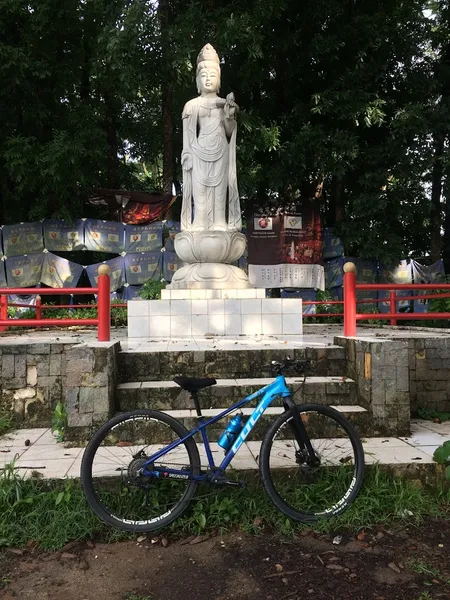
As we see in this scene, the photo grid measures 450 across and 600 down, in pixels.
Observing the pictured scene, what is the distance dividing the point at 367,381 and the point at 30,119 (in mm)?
11982

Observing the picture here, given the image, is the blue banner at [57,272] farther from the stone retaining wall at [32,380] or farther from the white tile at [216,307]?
the stone retaining wall at [32,380]

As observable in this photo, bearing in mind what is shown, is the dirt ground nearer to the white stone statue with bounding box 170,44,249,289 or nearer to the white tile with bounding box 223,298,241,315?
the white tile with bounding box 223,298,241,315

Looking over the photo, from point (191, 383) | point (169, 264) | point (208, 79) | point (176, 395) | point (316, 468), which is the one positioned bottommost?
point (316, 468)

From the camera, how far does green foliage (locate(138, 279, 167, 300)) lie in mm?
11555

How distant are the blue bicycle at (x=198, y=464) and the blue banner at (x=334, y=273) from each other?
10252mm

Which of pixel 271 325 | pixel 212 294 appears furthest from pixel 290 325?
pixel 212 294

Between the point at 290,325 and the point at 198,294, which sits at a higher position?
the point at 198,294

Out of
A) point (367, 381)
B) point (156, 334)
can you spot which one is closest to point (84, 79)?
point (156, 334)

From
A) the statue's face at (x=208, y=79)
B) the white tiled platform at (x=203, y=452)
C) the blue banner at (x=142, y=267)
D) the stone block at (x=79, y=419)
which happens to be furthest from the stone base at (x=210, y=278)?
the blue banner at (x=142, y=267)

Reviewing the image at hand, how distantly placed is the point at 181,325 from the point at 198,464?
3.86m

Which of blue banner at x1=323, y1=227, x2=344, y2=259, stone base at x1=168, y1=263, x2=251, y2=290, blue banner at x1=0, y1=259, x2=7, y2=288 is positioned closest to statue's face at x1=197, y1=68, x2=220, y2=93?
stone base at x1=168, y1=263, x2=251, y2=290

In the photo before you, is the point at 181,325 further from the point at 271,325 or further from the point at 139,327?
the point at 271,325

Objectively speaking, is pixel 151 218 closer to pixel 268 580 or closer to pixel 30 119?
pixel 30 119

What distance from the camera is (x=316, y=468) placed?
3098mm
